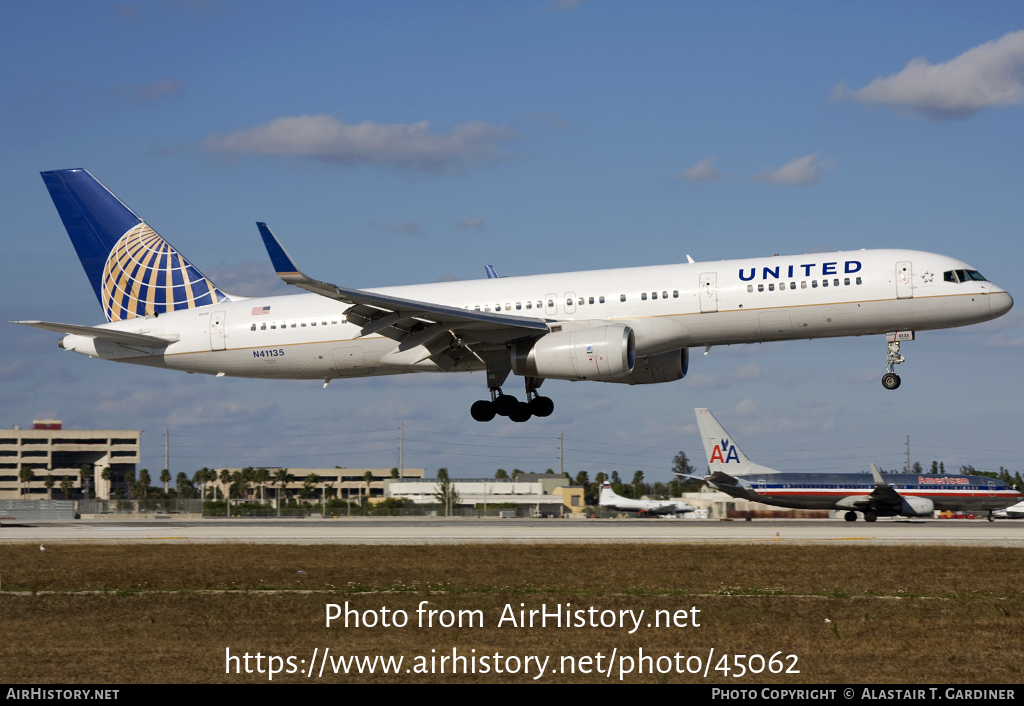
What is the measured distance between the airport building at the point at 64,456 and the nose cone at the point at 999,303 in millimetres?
150384

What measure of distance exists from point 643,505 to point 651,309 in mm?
76501

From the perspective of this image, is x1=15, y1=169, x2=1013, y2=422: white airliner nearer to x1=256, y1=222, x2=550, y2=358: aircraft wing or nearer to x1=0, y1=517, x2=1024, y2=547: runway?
x1=256, y1=222, x2=550, y2=358: aircraft wing

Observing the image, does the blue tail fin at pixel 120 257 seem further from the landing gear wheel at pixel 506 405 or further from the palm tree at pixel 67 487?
the palm tree at pixel 67 487

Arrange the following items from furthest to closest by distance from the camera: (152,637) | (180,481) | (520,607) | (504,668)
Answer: (180,481) → (520,607) → (152,637) → (504,668)

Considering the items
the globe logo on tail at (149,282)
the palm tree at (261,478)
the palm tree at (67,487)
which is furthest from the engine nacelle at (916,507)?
the palm tree at (67,487)

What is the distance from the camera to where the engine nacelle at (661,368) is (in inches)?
1453

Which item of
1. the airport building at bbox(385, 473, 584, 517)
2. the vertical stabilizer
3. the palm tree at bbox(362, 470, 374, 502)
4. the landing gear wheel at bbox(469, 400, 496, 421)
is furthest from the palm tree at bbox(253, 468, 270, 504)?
the landing gear wheel at bbox(469, 400, 496, 421)

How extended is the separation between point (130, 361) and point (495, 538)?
1575cm

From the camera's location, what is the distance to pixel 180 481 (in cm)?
16400

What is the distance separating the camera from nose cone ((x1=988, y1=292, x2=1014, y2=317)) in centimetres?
3109

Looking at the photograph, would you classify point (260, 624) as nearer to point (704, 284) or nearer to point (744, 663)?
point (744, 663)

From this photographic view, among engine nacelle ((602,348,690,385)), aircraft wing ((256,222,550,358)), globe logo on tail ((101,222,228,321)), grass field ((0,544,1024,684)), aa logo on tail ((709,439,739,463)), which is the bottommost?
grass field ((0,544,1024,684))

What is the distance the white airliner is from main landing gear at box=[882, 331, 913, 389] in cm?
4
